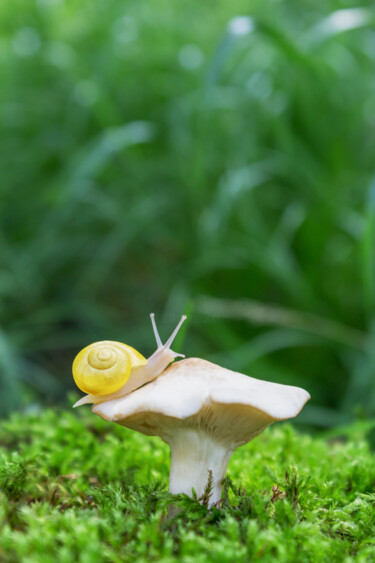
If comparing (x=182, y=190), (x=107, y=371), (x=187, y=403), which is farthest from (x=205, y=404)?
(x=182, y=190)

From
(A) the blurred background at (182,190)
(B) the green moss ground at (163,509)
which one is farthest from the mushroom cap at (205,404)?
(A) the blurred background at (182,190)

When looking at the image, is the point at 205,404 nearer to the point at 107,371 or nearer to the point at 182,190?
the point at 107,371

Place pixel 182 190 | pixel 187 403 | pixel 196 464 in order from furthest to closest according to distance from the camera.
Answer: pixel 182 190
pixel 196 464
pixel 187 403

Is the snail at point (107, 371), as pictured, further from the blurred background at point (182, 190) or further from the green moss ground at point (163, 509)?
the blurred background at point (182, 190)

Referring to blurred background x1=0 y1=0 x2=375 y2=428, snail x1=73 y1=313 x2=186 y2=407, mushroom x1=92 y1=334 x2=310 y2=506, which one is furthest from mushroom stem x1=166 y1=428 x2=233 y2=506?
blurred background x1=0 y1=0 x2=375 y2=428

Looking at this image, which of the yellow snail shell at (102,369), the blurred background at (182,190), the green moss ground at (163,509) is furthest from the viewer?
the blurred background at (182,190)

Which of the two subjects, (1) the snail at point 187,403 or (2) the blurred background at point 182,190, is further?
(2) the blurred background at point 182,190

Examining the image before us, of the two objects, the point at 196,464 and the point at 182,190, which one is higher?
the point at 182,190
